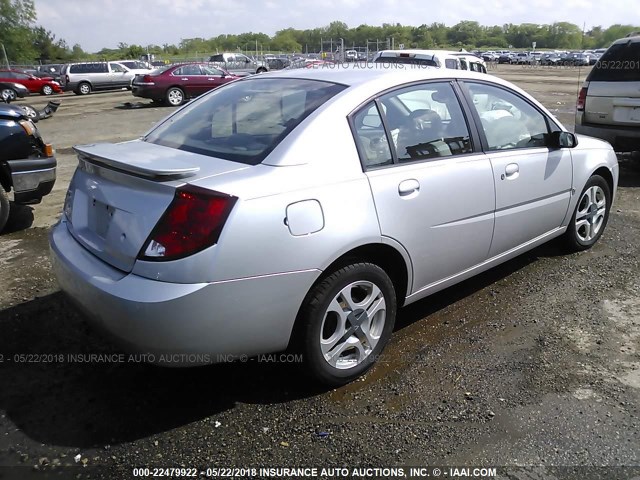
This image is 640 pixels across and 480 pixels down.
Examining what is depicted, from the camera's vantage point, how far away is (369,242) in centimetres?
278

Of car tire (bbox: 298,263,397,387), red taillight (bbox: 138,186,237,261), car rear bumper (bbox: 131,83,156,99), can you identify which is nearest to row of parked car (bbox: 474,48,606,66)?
car rear bumper (bbox: 131,83,156,99)

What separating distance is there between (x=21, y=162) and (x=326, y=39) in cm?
8247

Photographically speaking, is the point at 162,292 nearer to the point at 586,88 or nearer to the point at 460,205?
the point at 460,205

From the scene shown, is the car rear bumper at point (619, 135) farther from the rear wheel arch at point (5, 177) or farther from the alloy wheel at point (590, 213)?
the rear wheel arch at point (5, 177)

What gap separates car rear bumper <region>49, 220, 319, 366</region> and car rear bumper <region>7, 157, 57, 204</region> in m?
3.12

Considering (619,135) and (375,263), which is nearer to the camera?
(375,263)

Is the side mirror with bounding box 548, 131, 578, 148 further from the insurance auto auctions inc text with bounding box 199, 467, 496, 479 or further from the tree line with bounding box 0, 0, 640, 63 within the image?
the tree line with bounding box 0, 0, 640, 63

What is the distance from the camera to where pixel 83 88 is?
27.9 metres

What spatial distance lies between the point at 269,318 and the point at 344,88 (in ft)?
4.58

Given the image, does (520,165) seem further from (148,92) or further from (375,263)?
(148,92)

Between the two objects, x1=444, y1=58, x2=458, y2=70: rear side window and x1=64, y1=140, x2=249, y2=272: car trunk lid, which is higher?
x1=444, y1=58, x2=458, y2=70: rear side window

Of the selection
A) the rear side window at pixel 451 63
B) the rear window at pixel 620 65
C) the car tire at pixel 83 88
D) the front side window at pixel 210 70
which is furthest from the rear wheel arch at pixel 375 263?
the car tire at pixel 83 88

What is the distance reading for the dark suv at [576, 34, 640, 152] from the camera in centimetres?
711

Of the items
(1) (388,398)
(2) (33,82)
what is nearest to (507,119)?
(1) (388,398)
